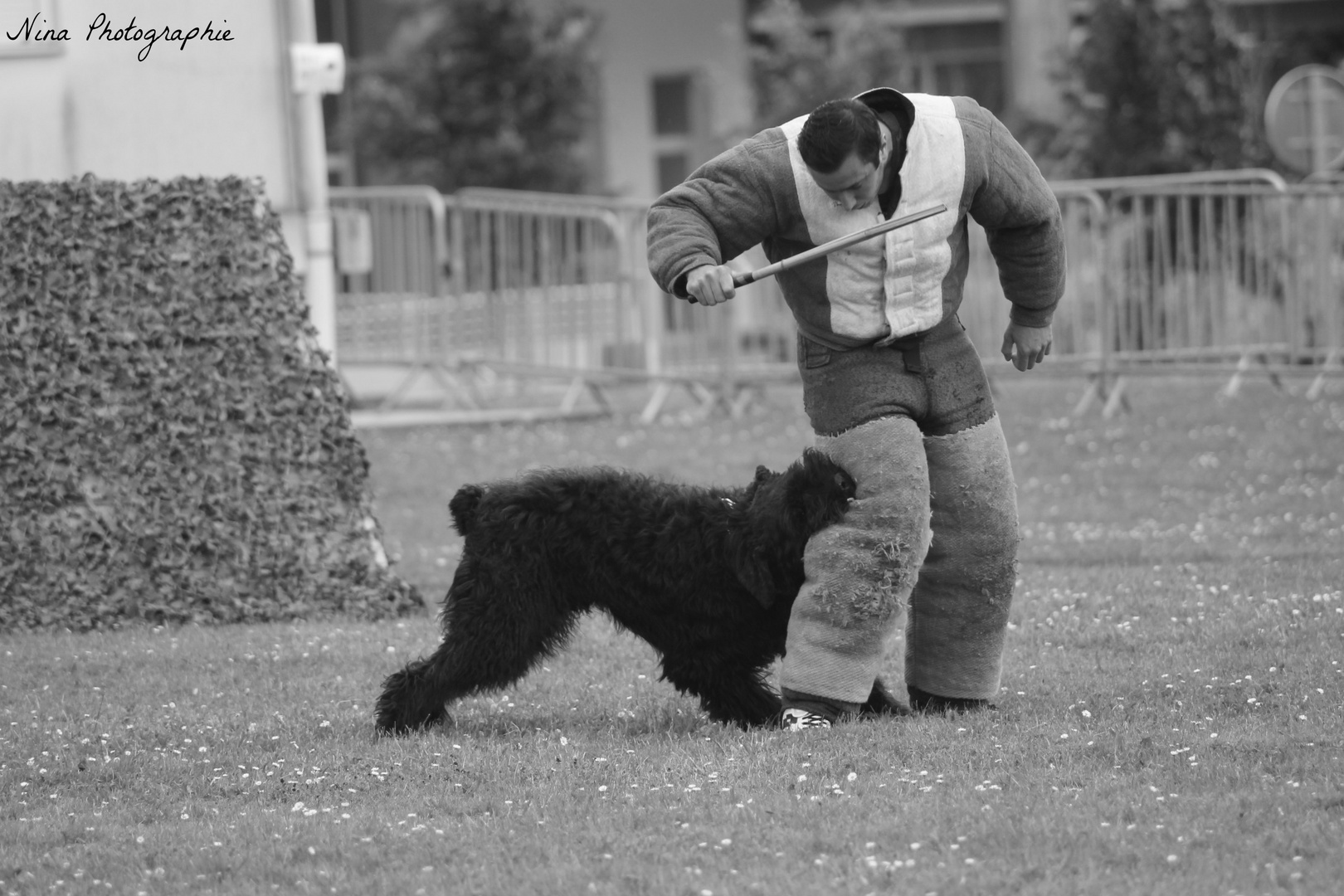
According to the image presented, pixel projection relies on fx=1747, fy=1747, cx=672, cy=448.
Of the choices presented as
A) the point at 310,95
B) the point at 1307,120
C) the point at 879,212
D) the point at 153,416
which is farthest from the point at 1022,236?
the point at 1307,120

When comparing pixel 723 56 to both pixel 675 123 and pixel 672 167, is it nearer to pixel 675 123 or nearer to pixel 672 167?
pixel 675 123

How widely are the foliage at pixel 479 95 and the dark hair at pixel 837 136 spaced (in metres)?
16.2

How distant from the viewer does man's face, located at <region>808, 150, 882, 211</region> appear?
4816 mm

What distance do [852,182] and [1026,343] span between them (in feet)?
3.17

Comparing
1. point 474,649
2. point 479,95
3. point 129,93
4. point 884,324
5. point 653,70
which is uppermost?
point 653,70

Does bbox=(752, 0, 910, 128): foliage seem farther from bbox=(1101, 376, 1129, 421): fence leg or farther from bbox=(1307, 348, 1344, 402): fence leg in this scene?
bbox=(1307, 348, 1344, 402): fence leg

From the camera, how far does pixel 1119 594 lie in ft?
24.2

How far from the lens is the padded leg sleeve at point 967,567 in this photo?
17.4 ft

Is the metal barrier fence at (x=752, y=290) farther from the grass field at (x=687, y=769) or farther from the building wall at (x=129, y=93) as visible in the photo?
the grass field at (x=687, y=769)

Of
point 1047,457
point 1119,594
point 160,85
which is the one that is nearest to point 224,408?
point 160,85

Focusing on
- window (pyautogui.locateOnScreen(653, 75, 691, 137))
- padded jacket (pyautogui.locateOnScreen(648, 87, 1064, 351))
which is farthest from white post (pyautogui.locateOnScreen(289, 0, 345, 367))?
window (pyautogui.locateOnScreen(653, 75, 691, 137))

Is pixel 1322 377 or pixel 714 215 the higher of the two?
pixel 714 215

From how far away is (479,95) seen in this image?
20.8 m

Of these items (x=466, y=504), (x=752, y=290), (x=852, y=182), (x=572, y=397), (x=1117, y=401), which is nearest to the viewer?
(x=852, y=182)
